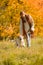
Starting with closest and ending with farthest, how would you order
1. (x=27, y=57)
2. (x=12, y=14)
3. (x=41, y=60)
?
(x=41, y=60)
(x=27, y=57)
(x=12, y=14)

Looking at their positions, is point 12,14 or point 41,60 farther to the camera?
point 12,14

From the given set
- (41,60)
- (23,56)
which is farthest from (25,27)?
(41,60)

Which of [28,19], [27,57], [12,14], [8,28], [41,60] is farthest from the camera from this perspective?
[12,14]

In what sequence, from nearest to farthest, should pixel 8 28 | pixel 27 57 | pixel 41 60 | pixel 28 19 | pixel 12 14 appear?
1. pixel 41 60
2. pixel 27 57
3. pixel 28 19
4. pixel 8 28
5. pixel 12 14

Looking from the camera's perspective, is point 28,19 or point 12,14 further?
point 12,14

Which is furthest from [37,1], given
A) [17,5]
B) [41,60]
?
[41,60]

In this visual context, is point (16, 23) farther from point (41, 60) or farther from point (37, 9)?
point (41, 60)

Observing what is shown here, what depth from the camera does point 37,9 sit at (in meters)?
17.3

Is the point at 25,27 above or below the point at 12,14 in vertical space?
above

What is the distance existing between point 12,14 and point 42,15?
193 centimetres

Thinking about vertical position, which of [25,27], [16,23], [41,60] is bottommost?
[16,23]

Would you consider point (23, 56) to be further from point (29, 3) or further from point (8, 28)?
point (29, 3)

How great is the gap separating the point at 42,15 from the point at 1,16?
2819 mm

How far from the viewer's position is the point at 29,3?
1669 centimetres
